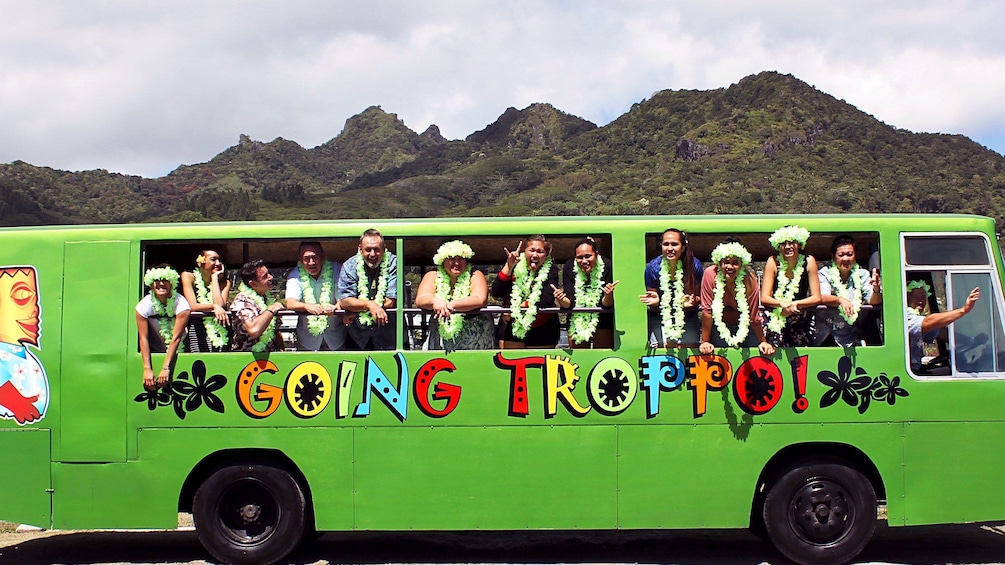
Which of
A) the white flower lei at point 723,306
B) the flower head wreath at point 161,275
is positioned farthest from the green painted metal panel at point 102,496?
the white flower lei at point 723,306

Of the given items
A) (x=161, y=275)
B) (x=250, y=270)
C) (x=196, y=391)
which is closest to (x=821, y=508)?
(x=250, y=270)

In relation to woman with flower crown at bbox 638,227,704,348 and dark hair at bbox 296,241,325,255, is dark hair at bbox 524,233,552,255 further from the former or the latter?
dark hair at bbox 296,241,325,255

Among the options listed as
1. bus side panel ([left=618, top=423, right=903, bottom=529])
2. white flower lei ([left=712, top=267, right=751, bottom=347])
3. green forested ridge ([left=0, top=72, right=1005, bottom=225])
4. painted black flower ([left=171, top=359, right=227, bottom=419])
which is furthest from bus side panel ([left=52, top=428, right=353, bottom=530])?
green forested ridge ([left=0, top=72, right=1005, bottom=225])

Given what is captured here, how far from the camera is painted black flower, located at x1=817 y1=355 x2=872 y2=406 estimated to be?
723 cm

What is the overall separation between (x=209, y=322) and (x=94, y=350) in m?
1.00

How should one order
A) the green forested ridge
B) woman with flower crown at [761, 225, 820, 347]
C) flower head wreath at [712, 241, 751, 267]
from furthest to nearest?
1. the green forested ridge
2. woman with flower crown at [761, 225, 820, 347]
3. flower head wreath at [712, 241, 751, 267]

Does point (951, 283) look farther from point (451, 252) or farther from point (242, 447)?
point (242, 447)

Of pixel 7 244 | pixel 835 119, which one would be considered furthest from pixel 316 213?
pixel 7 244

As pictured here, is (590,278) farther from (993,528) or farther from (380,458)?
(993,528)

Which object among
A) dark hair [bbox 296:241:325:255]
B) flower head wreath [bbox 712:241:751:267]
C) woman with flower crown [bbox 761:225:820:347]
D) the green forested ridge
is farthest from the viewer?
the green forested ridge

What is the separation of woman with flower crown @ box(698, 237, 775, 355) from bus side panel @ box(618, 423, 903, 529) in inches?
28.6

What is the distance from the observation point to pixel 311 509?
7602mm

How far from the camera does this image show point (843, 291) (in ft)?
24.0

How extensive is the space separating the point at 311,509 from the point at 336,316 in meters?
1.74
